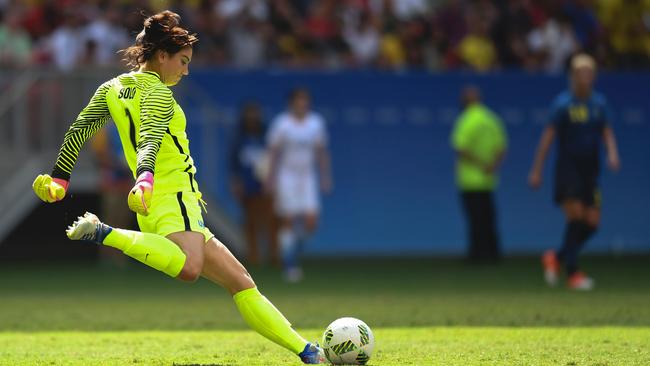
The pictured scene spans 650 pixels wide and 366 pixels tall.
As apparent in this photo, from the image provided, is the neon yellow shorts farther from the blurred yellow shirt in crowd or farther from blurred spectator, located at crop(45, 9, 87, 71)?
the blurred yellow shirt in crowd

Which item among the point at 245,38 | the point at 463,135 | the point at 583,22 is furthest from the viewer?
the point at 583,22

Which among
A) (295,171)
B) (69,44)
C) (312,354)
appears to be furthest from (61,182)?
(69,44)

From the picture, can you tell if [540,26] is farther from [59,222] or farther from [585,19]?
[59,222]

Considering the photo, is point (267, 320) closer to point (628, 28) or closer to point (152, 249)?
point (152, 249)

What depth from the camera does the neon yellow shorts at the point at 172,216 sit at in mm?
7785

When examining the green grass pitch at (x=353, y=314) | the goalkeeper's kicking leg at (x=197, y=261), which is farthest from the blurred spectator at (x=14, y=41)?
the goalkeeper's kicking leg at (x=197, y=261)

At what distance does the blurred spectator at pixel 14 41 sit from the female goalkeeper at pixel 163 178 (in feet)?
39.3

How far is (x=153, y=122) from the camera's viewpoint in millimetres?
7562

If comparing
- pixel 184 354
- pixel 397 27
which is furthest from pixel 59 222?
pixel 184 354

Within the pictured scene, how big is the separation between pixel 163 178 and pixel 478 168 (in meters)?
11.5

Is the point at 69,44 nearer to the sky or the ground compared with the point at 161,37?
nearer to the sky

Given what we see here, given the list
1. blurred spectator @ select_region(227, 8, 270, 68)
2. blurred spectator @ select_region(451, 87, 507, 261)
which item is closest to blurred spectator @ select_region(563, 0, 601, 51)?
blurred spectator @ select_region(451, 87, 507, 261)

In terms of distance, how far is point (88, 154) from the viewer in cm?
1986

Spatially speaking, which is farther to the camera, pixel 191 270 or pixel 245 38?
pixel 245 38
